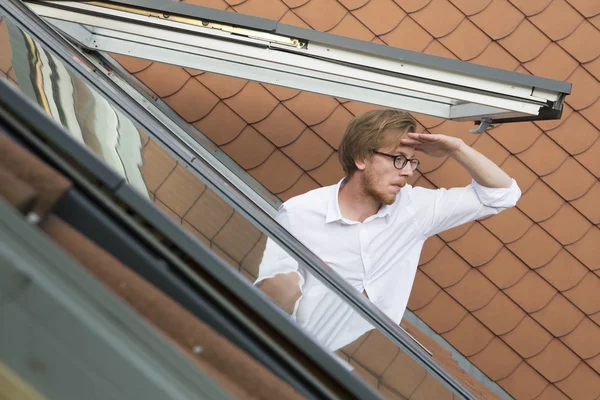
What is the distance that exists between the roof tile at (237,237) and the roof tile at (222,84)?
2.01 metres

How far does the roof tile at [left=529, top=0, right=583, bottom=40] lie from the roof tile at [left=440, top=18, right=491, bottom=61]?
11.5 inches

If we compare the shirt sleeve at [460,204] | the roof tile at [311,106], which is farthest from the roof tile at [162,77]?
the shirt sleeve at [460,204]

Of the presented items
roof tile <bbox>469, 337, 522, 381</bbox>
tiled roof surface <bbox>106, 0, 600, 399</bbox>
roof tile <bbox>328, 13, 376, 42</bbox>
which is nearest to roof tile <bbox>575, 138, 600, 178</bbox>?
tiled roof surface <bbox>106, 0, 600, 399</bbox>

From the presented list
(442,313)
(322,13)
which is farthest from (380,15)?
(442,313)

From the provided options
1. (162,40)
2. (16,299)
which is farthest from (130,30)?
(16,299)

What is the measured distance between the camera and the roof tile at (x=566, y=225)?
404 cm

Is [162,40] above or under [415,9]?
under

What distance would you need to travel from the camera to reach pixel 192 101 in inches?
145

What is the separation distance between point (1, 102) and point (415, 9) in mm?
3204

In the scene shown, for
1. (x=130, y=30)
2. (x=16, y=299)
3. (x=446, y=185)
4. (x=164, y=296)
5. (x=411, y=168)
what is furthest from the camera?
(x=446, y=185)

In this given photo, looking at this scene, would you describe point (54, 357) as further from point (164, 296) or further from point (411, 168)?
point (411, 168)

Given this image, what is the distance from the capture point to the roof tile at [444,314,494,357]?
13.1 ft

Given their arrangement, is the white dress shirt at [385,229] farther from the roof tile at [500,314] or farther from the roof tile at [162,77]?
the roof tile at [162,77]

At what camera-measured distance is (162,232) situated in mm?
912
